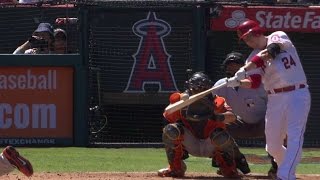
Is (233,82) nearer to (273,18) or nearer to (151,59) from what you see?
(151,59)

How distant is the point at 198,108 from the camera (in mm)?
8070

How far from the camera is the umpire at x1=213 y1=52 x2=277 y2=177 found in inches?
354

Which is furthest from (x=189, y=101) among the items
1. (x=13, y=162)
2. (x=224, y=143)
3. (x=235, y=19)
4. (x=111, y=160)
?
(x=235, y=19)

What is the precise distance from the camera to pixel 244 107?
9258mm

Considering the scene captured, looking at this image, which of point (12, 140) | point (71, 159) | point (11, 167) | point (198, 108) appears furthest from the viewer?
point (12, 140)

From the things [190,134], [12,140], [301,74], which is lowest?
[12,140]

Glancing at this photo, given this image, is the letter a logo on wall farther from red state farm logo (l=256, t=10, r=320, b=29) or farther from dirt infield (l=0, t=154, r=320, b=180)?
dirt infield (l=0, t=154, r=320, b=180)

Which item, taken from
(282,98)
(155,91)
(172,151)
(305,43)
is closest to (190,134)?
(172,151)

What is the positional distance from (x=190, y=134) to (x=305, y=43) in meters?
4.82

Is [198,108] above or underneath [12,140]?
above

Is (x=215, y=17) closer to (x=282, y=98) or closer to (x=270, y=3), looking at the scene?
(x=270, y=3)

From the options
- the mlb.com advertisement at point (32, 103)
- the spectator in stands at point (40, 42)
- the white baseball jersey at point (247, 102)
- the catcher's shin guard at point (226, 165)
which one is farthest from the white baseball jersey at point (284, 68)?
the spectator in stands at point (40, 42)

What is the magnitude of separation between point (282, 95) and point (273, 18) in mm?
4861

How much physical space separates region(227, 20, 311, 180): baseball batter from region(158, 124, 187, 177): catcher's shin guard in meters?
0.80
